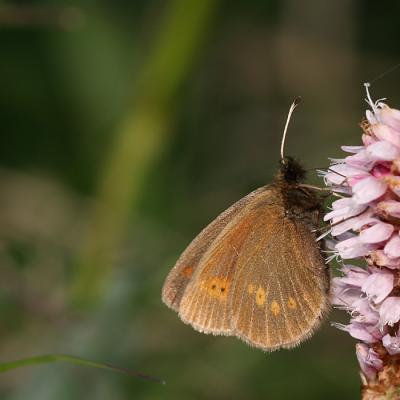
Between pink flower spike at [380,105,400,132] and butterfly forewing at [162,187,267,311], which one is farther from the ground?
pink flower spike at [380,105,400,132]

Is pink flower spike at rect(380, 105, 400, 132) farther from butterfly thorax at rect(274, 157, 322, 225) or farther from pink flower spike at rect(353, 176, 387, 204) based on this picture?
butterfly thorax at rect(274, 157, 322, 225)

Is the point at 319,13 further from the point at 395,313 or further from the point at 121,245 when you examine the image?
the point at 395,313

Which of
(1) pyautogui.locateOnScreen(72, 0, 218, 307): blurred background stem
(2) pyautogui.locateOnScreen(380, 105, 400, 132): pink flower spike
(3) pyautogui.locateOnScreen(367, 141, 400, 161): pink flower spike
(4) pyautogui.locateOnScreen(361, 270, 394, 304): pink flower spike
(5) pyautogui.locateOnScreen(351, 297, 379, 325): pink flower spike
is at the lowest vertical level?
(5) pyautogui.locateOnScreen(351, 297, 379, 325): pink flower spike

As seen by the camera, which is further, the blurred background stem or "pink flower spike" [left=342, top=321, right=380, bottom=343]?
the blurred background stem

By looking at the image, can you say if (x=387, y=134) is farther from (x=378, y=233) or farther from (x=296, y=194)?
(x=296, y=194)

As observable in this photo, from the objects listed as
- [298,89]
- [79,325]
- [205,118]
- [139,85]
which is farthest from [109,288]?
[298,89]

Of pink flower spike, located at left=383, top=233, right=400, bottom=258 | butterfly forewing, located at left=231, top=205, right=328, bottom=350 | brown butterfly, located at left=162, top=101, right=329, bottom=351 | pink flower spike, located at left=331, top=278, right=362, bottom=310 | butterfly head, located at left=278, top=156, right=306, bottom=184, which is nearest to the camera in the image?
pink flower spike, located at left=383, top=233, right=400, bottom=258

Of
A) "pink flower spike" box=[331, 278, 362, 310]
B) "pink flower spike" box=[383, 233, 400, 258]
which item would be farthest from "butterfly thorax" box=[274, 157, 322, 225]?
"pink flower spike" box=[383, 233, 400, 258]

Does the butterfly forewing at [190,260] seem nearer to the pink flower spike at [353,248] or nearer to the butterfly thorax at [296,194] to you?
the butterfly thorax at [296,194]
